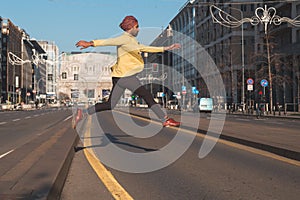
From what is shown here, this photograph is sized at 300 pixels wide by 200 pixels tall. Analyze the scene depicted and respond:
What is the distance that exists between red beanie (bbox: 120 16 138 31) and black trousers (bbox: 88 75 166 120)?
41.3 inches

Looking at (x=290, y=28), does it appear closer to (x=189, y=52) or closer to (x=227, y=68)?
(x=227, y=68)

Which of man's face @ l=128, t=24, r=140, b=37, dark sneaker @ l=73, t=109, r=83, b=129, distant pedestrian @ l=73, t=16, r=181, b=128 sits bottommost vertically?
dark sneaker @ l=73, t=109, r=83, b=129

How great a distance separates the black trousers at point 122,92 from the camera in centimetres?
919

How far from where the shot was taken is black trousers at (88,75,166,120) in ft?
30.1

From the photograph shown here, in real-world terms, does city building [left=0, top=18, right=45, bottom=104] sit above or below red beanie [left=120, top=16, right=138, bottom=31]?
above

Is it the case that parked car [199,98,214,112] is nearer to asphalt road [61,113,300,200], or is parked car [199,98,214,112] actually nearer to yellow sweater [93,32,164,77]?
asphalt road [61,113,300,200]

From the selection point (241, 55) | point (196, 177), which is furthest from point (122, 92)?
point (241, 55)

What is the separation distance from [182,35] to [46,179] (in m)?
98.8

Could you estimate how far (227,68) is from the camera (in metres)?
69.9

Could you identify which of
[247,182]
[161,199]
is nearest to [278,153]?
[247,182]

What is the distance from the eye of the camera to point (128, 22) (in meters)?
9.31

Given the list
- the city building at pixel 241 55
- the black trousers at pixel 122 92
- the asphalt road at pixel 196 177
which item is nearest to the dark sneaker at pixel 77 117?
the black trousers at pixel 122 92

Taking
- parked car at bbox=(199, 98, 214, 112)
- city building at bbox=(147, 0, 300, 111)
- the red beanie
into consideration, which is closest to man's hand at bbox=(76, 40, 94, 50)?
the red beanie

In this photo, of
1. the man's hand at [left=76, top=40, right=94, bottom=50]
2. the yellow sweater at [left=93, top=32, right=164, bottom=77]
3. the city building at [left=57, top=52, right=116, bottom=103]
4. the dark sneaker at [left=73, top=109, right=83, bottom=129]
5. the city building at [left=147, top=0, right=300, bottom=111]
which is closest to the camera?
the man's hand at [left=76, top=40, right=94, bottom=50]
